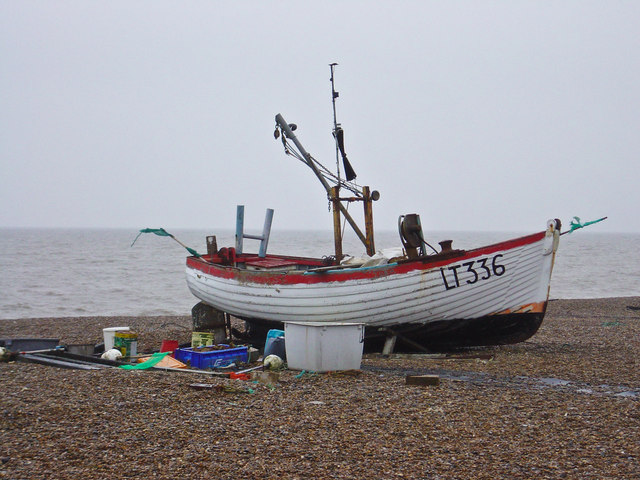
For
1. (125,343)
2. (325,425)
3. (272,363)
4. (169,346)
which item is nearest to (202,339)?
(169,346)

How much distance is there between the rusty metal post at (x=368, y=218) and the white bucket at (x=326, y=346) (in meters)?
4.37

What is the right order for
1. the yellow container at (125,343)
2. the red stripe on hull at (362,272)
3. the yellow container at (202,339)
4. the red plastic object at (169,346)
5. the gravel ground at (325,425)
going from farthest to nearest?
1. the yellow container at (202,339)
2. the red plastic object at (169,346)
3. the yellow container at (125,343)
4. the red stripe on hull at (362,272)
5. the gravel ground at (325,425)

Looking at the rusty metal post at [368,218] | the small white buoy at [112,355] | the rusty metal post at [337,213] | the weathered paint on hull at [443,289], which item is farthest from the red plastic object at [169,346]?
the rusty metal post at [368,218]

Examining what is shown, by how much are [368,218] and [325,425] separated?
25.6ft

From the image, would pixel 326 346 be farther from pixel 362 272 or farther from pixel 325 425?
pixel 325 425

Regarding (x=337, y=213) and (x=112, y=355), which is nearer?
(x=112, y=355)

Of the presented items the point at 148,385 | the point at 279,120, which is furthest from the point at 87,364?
the point at 279,120

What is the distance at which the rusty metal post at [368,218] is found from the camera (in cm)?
1409

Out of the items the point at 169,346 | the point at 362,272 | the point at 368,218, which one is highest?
the point at 368,218

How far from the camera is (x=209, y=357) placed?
10367 millimetres

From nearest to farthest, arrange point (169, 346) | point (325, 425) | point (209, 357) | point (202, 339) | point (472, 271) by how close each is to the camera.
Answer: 1. point (325, 425)
2. point (209, 357)
3. point (472, 271)
4. point (169, 346)
5. point (202, 339)

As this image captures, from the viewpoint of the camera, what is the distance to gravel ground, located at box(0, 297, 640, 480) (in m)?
5.54

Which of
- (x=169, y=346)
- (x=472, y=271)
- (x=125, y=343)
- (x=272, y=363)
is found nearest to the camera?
(x=272, y=363)

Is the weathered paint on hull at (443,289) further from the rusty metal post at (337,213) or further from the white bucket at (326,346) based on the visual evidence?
the rusty metal post at (337,213)
